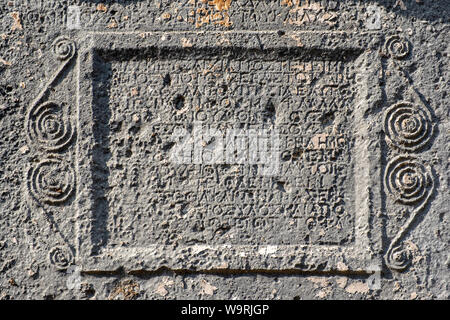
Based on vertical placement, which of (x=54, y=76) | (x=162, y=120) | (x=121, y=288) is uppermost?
(x=54, y=76)

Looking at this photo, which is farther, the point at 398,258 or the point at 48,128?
the point at 48,128

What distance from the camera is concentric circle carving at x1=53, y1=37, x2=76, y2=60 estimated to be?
121 inches

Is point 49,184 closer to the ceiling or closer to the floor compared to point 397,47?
closer to the floor

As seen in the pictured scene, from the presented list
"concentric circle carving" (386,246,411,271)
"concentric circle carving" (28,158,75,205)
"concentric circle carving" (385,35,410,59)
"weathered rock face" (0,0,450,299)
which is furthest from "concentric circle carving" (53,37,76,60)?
"concentric circle carving" (386,246,411,271)

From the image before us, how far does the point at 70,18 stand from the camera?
122 inches

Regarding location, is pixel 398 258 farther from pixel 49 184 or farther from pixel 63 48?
pixel 63 48

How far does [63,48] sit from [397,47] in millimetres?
1428

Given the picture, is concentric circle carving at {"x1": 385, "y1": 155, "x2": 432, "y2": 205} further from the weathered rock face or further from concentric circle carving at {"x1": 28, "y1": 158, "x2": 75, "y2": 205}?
concentric circle carving at {"x1": 28, "y1": 158, "x2": 75, "y2": 205}

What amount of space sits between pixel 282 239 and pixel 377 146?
1.83 feet

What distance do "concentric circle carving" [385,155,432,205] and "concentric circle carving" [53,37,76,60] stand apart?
144 cm

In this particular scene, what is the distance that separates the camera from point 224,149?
9.95 ft

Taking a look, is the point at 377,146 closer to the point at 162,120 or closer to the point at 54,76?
the point at 162,120

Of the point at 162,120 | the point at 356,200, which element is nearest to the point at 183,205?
the point at 162,120

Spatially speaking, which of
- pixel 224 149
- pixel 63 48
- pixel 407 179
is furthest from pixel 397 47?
pixel 63 48
